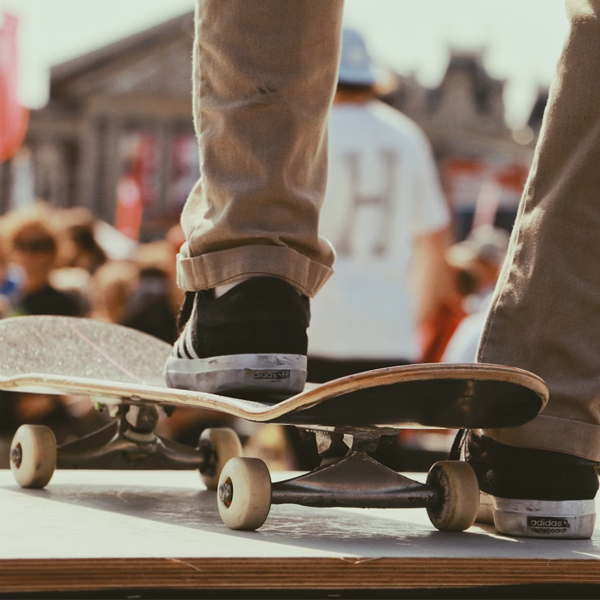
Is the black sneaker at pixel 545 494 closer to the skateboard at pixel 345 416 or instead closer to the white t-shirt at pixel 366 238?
the skateboard at pixel 345 416

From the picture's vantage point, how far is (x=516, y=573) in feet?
4.13

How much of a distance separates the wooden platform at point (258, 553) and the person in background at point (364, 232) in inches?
68.7

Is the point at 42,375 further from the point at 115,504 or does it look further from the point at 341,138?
the point at 341,138

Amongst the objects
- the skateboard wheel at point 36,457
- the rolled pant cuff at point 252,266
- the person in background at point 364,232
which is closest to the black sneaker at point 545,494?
the rolled pant cuff at point 252,266

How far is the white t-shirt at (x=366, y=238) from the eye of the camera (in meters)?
3.52

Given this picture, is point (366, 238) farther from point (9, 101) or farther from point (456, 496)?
point (9, 101)

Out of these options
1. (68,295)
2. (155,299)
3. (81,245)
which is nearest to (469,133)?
(81,245)

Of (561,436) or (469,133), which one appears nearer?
(561,436)

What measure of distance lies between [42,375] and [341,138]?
1.83m

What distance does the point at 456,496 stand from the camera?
1.60 metres

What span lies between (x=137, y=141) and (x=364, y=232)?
31593mm

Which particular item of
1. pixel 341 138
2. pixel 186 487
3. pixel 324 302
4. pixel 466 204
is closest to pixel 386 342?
pixel 324 302

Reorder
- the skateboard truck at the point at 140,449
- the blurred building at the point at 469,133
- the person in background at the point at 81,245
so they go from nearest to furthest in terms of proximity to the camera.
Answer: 1. the skateboard truck at the point at 140,449
2. the person in background at the point at 81,245
3. the blurred building at the point at 469,133

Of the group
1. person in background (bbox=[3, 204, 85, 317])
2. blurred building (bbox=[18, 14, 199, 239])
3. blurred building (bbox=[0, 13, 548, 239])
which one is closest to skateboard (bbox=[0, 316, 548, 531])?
person in background (bbox=[3, 204, 85, 317])
